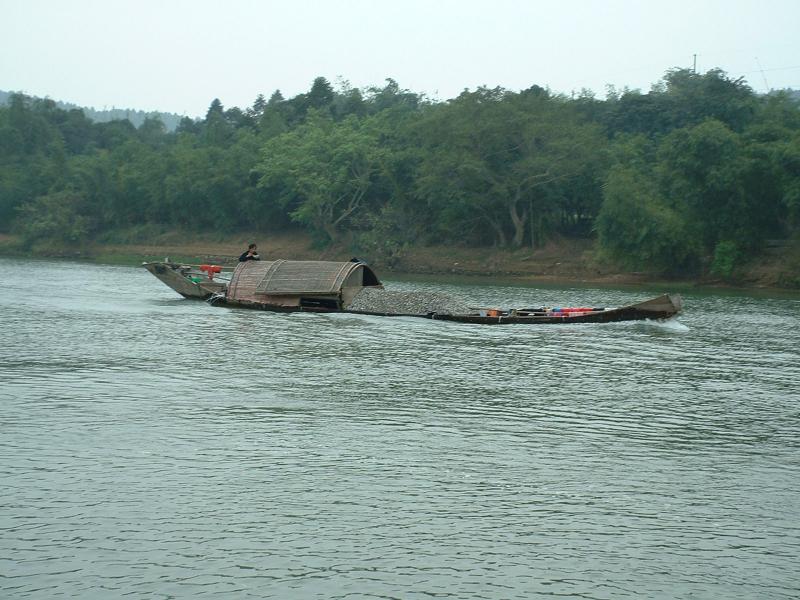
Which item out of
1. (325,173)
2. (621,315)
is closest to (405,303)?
(621,315)

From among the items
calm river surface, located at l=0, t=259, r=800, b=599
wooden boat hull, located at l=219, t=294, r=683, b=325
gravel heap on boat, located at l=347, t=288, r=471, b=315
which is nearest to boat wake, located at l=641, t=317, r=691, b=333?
wooden boat hull, located at l=219, t=294, r=683, b=325

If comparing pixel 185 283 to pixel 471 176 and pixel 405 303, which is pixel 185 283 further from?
pixel 471 176

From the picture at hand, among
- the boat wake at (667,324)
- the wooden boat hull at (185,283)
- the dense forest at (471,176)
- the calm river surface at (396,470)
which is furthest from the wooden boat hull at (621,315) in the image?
the dense forest at (471,176)

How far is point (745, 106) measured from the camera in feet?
190

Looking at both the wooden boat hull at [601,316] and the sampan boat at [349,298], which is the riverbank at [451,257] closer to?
the wooden boat hull at [601,316]

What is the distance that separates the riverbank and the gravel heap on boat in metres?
23.4

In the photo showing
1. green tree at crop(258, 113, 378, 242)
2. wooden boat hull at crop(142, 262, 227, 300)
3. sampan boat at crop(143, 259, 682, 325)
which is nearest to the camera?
sampan boat at crop(143, 259, 682, 325)

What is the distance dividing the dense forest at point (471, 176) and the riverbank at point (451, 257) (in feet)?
3.06

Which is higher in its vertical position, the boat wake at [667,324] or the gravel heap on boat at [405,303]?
the gravel heap on boat at [405,303]

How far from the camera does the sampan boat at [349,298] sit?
89.7ft

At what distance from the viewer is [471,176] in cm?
5744

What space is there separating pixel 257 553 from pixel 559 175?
1917 inches

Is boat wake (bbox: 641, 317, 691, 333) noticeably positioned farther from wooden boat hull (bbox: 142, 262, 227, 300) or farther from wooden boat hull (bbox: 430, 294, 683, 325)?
wooden boat hull (bbox: 142, 262, 227, 300)

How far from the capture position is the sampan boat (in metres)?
27.3
